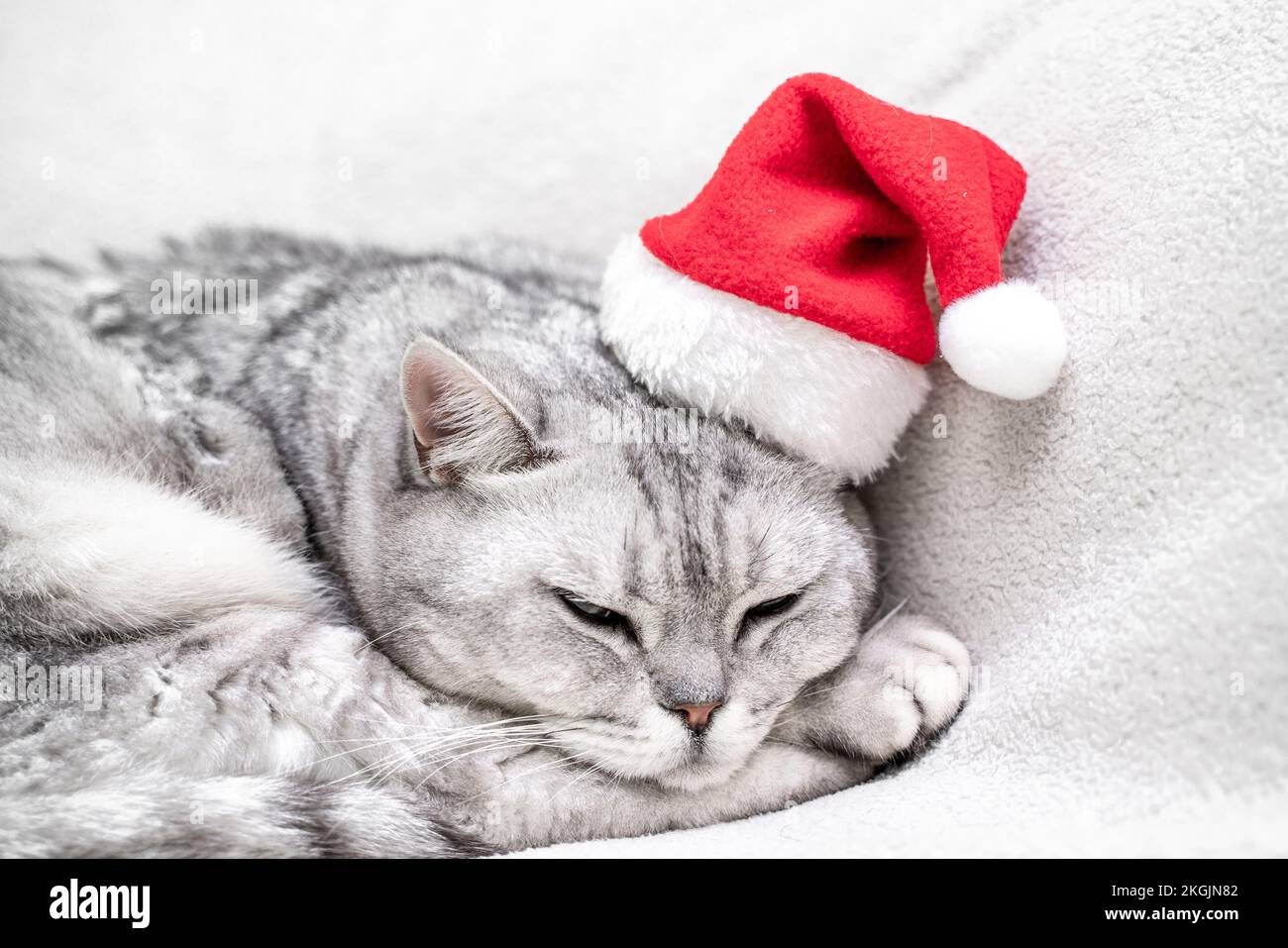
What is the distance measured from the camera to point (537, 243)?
6.47 ft

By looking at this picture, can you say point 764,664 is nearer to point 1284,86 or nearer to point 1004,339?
point 1004,339

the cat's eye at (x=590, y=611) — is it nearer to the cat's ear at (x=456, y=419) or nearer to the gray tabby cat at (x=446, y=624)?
the gray tabby cat at (x=446, y=624)

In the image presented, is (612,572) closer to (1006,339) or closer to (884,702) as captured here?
(884,702)

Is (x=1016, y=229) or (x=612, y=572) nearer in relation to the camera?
(x=612, y=572)

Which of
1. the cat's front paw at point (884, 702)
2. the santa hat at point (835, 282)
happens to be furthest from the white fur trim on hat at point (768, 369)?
the cat's front paw at point (884, 702)

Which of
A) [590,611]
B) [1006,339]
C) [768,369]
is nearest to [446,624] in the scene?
[590,611]

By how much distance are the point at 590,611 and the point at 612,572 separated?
2.4 inches

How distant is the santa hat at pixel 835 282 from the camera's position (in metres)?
1.15

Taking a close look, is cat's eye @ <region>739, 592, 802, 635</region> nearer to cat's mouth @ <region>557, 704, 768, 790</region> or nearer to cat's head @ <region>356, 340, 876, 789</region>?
cat's head @ <region>356, 340, 876, 789</region>

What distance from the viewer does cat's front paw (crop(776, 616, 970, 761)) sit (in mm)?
1226

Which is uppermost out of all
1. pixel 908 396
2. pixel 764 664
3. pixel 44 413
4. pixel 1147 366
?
pixel 1147 366

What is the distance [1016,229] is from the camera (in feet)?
4.48

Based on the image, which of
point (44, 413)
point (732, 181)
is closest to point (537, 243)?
point (732, 181)
